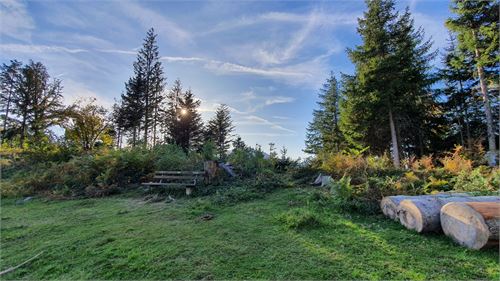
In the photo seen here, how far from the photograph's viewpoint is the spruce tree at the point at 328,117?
2314 cm

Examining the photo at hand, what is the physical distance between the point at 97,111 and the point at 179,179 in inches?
546

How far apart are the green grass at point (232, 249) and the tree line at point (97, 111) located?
11.2 meters

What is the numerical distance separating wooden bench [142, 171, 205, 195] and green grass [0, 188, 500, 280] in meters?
2.12

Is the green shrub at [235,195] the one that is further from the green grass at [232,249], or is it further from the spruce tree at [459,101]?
the spruce tree at [459,101]

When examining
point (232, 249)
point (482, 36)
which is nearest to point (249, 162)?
point (232, 249)

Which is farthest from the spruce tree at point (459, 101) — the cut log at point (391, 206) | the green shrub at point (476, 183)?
the cut log at point (391, 206)

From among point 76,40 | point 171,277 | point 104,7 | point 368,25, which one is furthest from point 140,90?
point 171,277

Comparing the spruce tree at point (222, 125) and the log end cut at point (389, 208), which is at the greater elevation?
the spruce tree at point (222, 125)

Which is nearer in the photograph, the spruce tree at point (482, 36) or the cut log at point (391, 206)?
the cut log at point (391, 206)

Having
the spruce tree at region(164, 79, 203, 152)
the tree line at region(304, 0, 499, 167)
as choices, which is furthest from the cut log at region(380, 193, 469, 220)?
the spruce tree at region(164, 79, 203, 152)

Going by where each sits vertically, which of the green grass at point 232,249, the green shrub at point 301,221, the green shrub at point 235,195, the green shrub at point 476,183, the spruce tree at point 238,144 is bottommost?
the green grass at point 232,249

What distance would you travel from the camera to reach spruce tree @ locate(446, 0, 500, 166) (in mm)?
12648

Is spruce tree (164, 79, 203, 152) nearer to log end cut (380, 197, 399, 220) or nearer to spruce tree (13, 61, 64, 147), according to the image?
spruce tree (13, 61, 64, 147)

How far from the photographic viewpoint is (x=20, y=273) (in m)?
2.71
